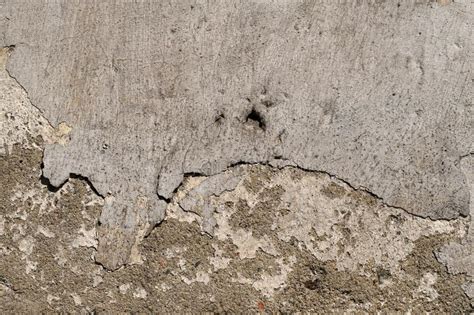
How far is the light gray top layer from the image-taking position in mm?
2383

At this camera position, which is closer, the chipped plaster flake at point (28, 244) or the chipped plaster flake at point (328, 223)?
the chipped plaster flake at point (328, 223)

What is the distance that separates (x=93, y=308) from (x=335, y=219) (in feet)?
4.20

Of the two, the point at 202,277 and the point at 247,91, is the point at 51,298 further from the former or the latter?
the point at 247,91

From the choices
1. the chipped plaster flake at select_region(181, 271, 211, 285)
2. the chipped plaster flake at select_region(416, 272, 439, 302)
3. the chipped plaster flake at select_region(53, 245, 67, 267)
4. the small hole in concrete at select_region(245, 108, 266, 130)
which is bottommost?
the chipped plaster flake at select_region(53, 245, 67, 267)

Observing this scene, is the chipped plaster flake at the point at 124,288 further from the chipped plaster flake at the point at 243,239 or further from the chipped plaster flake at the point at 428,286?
the chipped plaster flake at the point at 428,286

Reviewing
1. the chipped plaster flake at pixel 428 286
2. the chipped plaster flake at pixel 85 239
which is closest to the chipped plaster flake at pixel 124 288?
the chipped plaster flake at pixel 85 239

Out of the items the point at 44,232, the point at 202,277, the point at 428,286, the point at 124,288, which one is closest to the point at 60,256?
the point at 44,232

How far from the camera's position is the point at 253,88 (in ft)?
8.09

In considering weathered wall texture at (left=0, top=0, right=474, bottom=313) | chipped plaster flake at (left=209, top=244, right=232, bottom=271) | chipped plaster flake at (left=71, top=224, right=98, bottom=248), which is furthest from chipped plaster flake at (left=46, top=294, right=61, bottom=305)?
chipped plaster flake at (left=209, top=244, right=232, bottom=271)

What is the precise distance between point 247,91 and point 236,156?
322mm

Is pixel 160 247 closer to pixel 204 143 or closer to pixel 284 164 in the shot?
pixel 204 143

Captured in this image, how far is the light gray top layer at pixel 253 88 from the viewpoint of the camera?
238 centimetres

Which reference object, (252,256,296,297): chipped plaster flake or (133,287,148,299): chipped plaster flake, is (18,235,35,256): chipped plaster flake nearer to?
(133,287,148,299): chipped plaster flake

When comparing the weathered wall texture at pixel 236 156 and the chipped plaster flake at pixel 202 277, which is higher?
the weathered wall texture at pixel 236 156
